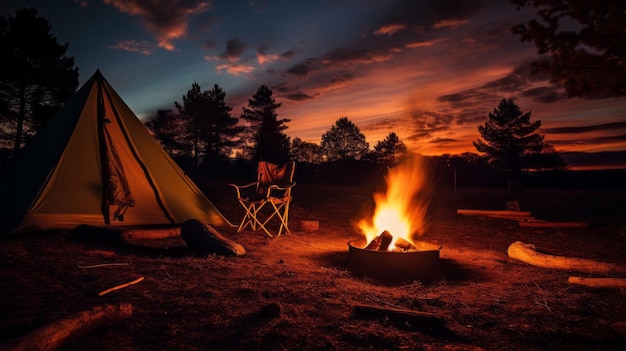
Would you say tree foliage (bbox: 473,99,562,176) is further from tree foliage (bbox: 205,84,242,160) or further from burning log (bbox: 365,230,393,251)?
burning log (bbox: 365,230,393,251)

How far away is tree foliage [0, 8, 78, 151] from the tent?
15.2 meters

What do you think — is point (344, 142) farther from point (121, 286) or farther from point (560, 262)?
point (121, 286)

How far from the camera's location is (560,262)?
3719 millimetres

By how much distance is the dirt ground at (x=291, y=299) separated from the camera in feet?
6.49

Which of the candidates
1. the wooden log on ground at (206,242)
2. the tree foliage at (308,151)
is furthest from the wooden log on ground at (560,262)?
the tree foliage at (308,151)

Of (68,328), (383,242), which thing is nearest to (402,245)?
(383,242)

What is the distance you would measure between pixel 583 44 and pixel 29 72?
858 inches

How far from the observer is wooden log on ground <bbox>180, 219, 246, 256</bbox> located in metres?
4.19

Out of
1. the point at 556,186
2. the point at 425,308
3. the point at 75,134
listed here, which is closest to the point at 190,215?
the point at 75,134

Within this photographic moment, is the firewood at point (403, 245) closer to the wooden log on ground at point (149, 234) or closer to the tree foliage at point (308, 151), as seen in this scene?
the wooden log on ground at point (149, 234)

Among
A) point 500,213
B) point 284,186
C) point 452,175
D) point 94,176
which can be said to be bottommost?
point 500,213

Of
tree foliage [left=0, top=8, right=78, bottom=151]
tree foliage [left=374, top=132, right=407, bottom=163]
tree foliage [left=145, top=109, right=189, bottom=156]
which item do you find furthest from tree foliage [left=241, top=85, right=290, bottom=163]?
tree foliage [left=0, top=8, right=78, bottom=151]

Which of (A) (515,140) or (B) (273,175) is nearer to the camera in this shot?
(B) (273,175)

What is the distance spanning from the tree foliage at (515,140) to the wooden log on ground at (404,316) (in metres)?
26.9
